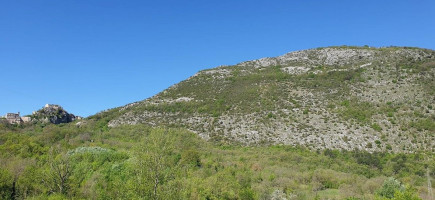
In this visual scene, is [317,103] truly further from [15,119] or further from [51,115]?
[15,119]

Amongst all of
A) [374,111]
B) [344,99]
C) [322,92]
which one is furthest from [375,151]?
[322,92]

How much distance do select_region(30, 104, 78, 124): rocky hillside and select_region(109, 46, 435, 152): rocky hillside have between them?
35.5 m

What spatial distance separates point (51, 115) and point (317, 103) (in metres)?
85.5

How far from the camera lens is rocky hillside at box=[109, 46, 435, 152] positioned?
178 feet

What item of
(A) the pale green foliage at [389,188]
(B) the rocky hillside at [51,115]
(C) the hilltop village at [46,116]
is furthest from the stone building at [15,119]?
(A) the pale green foliage at [389,188]

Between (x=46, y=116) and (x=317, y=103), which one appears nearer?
(x=317, y=103)

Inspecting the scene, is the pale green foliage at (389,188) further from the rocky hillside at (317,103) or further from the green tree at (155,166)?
the green tree at (155,166)

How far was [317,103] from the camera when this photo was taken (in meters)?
64.2

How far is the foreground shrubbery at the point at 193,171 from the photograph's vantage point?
2220 centimetres

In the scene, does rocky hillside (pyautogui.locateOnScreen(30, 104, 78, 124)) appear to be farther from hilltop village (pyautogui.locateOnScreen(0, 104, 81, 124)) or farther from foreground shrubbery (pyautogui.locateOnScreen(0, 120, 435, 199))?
foreground shrubbery (pyautogui.locateOnScreen(0, 120, 435, 199))

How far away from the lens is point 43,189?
3050cm

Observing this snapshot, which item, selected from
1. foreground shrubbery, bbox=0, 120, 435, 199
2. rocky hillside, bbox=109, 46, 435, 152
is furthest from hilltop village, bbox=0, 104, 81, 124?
foreground shrubbery, bbox=0, 120, 435, 199

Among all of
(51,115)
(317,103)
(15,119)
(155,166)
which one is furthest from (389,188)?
(15,119)

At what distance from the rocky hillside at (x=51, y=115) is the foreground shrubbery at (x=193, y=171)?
42.0 metres
